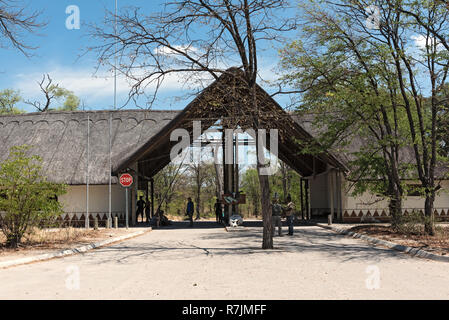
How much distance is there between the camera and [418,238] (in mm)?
15672

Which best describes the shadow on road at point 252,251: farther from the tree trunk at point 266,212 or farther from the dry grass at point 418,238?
the dry grass at point 418,238

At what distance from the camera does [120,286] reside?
25.8 ft

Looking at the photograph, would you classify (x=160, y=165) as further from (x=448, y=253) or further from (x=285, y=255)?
(x=448, y=253)

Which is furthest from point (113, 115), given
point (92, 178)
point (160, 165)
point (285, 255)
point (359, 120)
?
point (285, 255)

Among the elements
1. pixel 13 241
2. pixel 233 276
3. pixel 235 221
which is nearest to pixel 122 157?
pixel 235 221

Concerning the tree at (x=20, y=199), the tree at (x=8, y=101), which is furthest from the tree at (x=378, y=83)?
the tree at (x=8, y=101)

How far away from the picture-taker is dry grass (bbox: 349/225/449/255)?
42.4ft

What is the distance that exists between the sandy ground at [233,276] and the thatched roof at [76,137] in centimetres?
1530

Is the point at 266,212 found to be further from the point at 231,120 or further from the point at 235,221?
the point at 235,221

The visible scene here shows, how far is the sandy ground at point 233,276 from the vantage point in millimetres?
7105

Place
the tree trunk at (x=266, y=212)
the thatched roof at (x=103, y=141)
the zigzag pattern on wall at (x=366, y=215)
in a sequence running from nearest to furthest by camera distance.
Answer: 1. the tree trunk at (x=266, y=212)
2. the thatched roof at (x=103, y=141)
3. the zigzag pattern on wall at (x=366, y=215)

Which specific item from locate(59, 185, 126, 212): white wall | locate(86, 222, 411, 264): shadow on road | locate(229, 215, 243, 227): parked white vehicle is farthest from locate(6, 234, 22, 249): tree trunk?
locate(59, 185, 126, 212): white wall

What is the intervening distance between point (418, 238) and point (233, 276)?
9.49 meters
